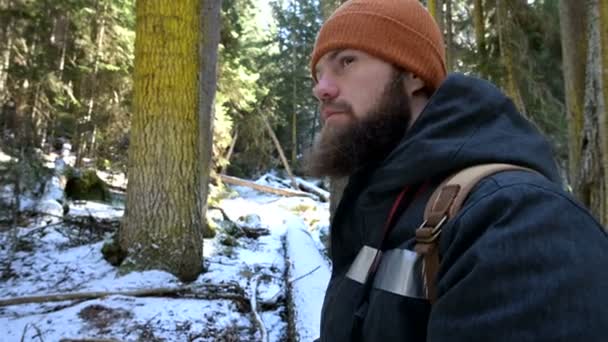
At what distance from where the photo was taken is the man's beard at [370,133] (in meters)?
1.41

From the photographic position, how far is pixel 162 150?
4.89m

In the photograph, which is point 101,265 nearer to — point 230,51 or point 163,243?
point 163,243

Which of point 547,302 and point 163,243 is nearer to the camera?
point 547,302

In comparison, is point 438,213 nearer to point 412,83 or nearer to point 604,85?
point 412,83

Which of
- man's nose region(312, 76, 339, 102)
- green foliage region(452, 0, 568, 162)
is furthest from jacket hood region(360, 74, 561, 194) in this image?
green foliage region(452, 0, 568, 162)

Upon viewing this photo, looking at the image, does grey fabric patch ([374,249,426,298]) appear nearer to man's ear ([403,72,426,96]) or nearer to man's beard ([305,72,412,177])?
man's beard ([305,72,412,177])

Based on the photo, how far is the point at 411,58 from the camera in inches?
58.5

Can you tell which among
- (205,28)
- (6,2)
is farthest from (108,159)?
(205,28)

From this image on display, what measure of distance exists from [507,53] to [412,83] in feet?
27.3

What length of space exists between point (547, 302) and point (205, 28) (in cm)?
791

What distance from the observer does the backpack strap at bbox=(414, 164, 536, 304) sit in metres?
0.95

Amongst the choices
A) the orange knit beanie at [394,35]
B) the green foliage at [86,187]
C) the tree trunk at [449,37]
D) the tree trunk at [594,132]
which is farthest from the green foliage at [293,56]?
the orange knit beanie at [394,35]

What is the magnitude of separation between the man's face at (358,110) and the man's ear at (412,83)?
0.02 m

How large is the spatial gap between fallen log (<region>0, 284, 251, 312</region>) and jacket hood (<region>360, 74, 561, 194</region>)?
345 cm
